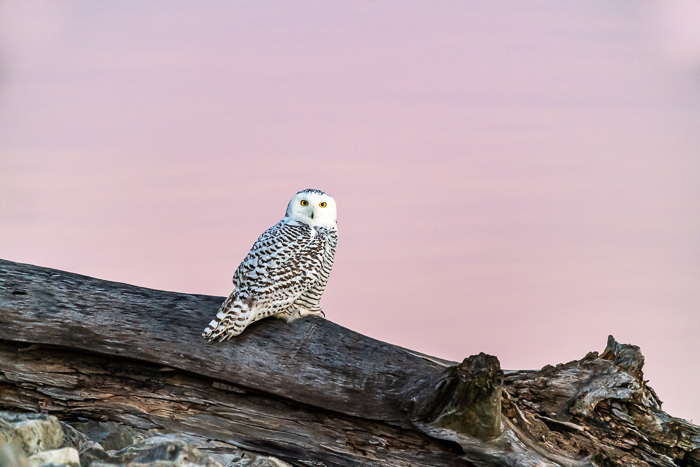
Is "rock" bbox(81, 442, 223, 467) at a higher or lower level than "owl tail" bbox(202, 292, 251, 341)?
lower

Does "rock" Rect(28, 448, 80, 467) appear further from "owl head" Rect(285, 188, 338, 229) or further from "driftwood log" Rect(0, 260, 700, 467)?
"owl head" Rect(285, 188, 338, 229)

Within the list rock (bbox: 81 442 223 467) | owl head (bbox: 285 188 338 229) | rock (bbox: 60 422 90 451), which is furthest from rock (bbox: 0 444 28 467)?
owl head (bbox: 285 188 338 229)

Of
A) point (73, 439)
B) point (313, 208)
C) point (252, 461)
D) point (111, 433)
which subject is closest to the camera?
point (73, 439)

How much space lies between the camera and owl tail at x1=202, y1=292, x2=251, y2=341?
19.0ft

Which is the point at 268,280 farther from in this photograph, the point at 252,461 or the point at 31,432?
the point at 31,432

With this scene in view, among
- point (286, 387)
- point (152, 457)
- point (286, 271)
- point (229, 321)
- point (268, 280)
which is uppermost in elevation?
point (286, 271)

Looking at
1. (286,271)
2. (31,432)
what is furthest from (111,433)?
(286,271)

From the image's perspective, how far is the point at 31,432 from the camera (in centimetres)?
445

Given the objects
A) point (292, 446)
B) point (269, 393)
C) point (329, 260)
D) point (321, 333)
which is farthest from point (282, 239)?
point (292, 446)

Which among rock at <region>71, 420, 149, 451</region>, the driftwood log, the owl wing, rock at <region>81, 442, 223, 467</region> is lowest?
rock at <region>71, 420, 149, 451</region>

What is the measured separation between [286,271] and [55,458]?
2380 mm

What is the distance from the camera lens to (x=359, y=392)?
575cm

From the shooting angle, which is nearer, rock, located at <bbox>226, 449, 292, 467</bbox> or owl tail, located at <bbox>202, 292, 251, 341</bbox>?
rock, located at <bbox>226, 449, 292, 467</bbox>

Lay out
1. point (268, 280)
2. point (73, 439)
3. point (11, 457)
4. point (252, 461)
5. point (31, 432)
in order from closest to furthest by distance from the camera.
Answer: point (11, 457)
point (31, 432)
point (73, 439)
point (252, 461)
point (268, 280)
